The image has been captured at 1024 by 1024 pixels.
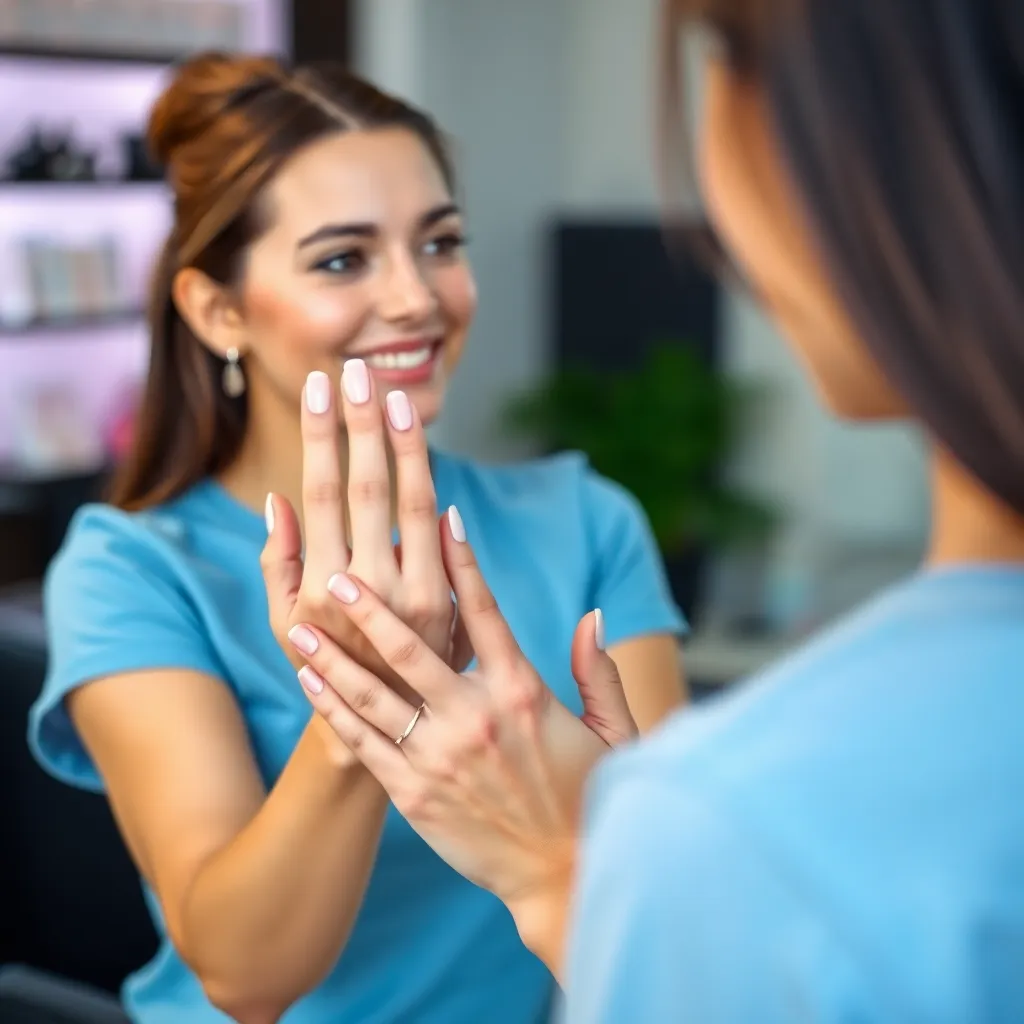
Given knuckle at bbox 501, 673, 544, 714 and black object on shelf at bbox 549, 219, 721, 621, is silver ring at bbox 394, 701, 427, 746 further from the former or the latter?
black object on shelf at bbox 549, 219, 721, 621

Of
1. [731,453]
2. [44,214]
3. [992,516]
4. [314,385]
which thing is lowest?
[731,453]

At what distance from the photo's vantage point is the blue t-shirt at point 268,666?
1314mm

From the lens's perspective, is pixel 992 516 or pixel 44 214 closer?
pixel 992 516

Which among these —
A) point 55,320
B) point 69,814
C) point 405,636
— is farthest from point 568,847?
point 55,320

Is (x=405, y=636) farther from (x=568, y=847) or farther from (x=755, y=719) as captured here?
(x=755, y=719)

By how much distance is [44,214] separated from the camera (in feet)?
14.5

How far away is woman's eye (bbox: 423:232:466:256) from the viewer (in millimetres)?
1560

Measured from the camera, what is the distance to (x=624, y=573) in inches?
60.7

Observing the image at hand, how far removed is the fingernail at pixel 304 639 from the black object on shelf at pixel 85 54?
3532 millimetres

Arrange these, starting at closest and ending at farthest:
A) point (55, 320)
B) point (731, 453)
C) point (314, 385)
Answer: point (314, 385)
point (55, 320)
point (731, 453)

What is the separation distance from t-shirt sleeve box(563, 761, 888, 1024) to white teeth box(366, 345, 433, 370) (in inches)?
39.1

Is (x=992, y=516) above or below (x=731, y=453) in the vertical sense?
above

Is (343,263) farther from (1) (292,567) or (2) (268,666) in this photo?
(1) (292,567)

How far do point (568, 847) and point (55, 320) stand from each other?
12.4 ft
